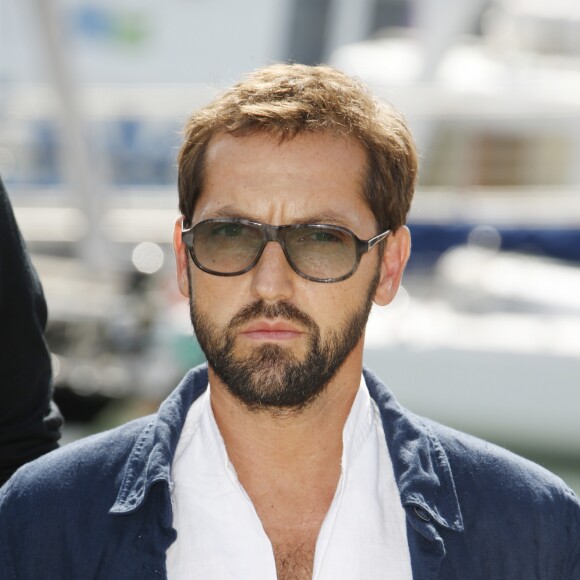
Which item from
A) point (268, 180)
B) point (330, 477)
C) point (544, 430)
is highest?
point (268, 180)

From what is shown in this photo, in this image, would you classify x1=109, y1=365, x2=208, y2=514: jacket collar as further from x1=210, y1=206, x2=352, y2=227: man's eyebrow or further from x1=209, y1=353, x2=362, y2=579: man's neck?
x1=210, y1=206, x2=352, y2=227: man's eyebrow

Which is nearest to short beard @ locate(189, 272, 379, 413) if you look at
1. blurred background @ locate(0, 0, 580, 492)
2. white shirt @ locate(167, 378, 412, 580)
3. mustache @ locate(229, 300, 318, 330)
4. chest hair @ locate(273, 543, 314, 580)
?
mustache @ locate(229, 300, 318, 330)

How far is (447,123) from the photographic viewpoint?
991cm

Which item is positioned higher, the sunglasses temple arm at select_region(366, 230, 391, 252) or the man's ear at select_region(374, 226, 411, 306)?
the sunglasses temple arm at select_region(366, 230, 391, 252)

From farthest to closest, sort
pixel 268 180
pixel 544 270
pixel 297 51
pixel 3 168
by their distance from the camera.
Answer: pixel 297 51 < pixel 3 168 < pixel 544 270 < pixel 268 180

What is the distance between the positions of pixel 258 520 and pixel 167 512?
169 mm

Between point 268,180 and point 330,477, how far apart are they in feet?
1.89

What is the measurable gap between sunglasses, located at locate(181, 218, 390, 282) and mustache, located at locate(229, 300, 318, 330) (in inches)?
2.7

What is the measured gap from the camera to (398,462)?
2.01 meters

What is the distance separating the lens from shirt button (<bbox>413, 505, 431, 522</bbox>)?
1.90 meters

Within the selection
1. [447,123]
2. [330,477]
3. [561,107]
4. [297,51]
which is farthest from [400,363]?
[297,51]

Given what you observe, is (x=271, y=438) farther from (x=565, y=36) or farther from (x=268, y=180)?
(x=565, y=36)

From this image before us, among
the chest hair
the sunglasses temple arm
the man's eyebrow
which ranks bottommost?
the chest hair

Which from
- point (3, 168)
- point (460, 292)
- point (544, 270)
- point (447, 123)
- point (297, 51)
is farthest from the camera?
point (297, 51)
